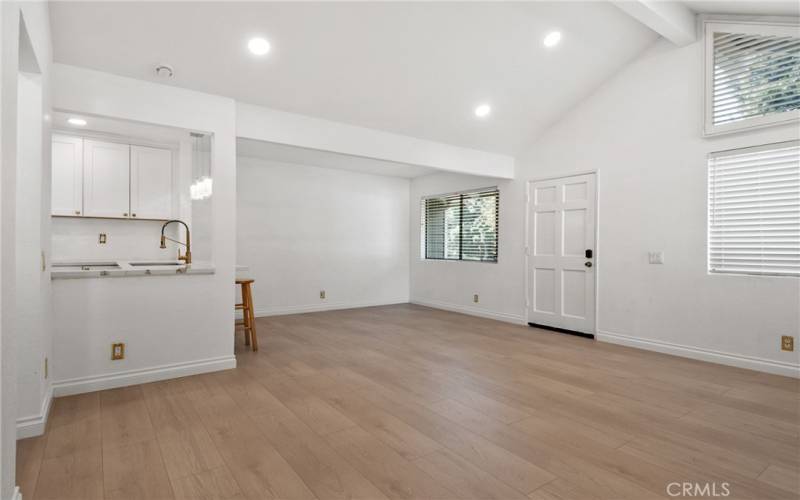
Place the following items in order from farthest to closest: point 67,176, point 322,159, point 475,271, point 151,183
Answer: point 475,271 < point 322,159 < point 151,183 < point 67,176

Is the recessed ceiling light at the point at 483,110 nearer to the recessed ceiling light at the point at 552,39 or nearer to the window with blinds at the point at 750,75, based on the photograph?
the recessed ceiling light at the point at 552,39

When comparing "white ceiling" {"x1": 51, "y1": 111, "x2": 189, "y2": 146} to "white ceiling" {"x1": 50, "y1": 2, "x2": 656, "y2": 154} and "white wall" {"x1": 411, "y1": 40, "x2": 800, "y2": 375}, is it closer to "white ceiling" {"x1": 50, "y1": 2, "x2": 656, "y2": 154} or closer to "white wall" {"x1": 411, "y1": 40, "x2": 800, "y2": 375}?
"white ceiling" {"x1": 50, "y1": 2, "x2": 656, "y2": 154}

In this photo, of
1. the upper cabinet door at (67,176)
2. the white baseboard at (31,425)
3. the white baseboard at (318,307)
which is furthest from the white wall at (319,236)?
the white baseboard at (31,425)

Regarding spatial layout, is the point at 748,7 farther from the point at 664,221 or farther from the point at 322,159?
the point at 322,159

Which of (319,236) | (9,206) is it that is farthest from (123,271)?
(319,236)

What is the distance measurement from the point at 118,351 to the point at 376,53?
3.18 metres

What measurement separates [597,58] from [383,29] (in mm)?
2398

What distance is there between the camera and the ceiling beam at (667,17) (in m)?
3.27

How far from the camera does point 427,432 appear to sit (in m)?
2.36

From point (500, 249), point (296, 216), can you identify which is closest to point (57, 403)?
point (296, 216)

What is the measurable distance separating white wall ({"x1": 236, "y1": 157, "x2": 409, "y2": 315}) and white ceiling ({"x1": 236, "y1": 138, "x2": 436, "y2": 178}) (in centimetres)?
18

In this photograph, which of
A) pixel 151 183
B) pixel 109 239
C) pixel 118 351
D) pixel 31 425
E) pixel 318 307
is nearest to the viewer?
pixel 31 425

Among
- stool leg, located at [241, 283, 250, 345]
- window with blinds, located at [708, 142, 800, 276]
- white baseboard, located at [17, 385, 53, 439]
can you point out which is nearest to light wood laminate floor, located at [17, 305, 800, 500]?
white baseboard, located at [17, 385, 53, 439]

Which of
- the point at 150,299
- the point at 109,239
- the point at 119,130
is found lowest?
the point at 150,299
